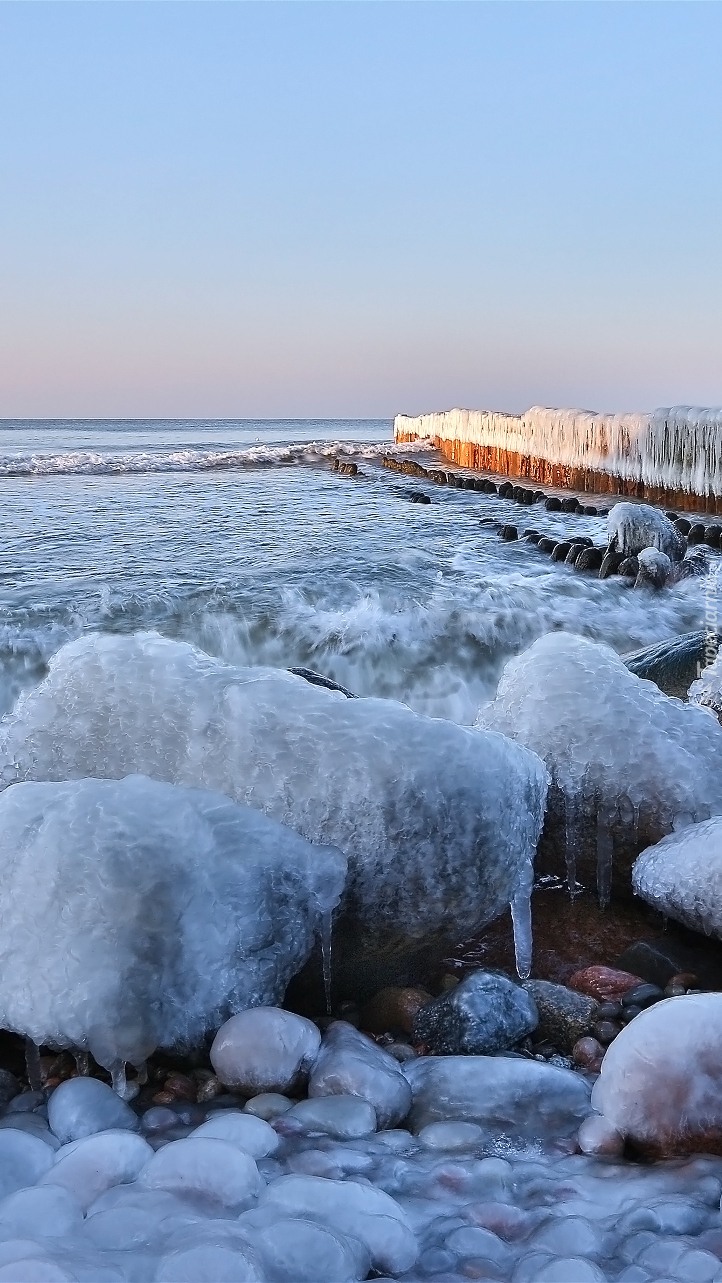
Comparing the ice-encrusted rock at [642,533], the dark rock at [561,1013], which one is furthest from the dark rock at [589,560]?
the dark rock at [561,1013]

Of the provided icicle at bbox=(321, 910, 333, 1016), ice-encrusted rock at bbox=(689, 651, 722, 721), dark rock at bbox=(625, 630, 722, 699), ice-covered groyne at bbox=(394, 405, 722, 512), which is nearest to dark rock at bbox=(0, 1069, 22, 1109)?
icicle at bbox=(321, 910, 333, 1016)

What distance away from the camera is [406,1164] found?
1610 millimetres

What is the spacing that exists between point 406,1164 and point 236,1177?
323 millimetres

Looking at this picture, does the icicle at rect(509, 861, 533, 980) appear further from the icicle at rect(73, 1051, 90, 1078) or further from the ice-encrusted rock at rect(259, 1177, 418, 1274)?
the icicle at rect(73, 1051, 90, 1078)

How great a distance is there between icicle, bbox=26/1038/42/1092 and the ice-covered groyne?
952cm

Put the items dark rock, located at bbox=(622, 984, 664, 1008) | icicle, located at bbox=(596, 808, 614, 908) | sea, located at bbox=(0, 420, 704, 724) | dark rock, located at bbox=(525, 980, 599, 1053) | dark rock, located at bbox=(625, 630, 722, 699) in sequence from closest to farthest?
1. dark rock, located at bbox=(525, 980, 599, 1053)
2. dark rock, located at bbox=(622, 984, 664, 1008)
3. icicle, located at bbox=(596, 808, 614, 908)
4. dark rock, located at bbox=(625, 630, 722, 699)
5. sea, located at bbox=(0, 420, 704, 724)

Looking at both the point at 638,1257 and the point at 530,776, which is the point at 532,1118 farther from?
the point at 530,776

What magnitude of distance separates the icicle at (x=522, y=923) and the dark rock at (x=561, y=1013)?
0.20 meters

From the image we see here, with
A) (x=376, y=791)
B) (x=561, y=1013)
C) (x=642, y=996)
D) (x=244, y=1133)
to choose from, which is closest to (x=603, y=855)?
(x=642, y=996)

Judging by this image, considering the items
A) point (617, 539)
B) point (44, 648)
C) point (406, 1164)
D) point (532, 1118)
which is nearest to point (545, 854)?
point (532, 1118)

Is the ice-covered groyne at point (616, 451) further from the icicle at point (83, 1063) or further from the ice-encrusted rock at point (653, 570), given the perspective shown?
the icicle at point (83, 1063)

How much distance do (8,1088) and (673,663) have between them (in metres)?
3.58

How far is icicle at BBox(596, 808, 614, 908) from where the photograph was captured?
8.96 feet

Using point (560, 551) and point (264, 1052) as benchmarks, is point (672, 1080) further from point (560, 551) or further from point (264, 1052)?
point (560, 551)
